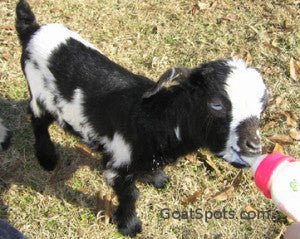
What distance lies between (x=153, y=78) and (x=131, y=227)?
1997mm

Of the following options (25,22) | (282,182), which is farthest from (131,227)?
(25,22)

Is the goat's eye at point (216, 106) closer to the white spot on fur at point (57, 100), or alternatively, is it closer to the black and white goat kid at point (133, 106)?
the black and white goat kid at point (133, 106)

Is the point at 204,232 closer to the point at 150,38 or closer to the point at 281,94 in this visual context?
the point at 281,94

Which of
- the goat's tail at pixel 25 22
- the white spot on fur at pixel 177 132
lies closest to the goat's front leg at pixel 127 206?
Answer: the white spot on fur at pixel 177 132

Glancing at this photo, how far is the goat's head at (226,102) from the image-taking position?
8.58ft

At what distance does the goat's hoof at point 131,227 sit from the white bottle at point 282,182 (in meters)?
1.75

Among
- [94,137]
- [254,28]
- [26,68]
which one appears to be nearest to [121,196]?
[94,137]

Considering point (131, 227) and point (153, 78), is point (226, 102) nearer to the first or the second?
point (131, 227)

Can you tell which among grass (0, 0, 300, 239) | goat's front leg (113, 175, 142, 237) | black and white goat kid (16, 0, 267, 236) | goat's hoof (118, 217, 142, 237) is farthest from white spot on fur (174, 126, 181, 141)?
grass (0, 0, 300, 239)

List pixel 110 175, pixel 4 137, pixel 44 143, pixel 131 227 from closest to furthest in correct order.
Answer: pixel 110 175 < pixel 131 227 < pixel 44 143 < pixel 4 137

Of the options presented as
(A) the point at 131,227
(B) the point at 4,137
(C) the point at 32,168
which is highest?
(A) the point at 131,227

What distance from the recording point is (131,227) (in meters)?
3.82

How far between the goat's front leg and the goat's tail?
4.92ft

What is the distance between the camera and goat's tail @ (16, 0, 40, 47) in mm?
3725
